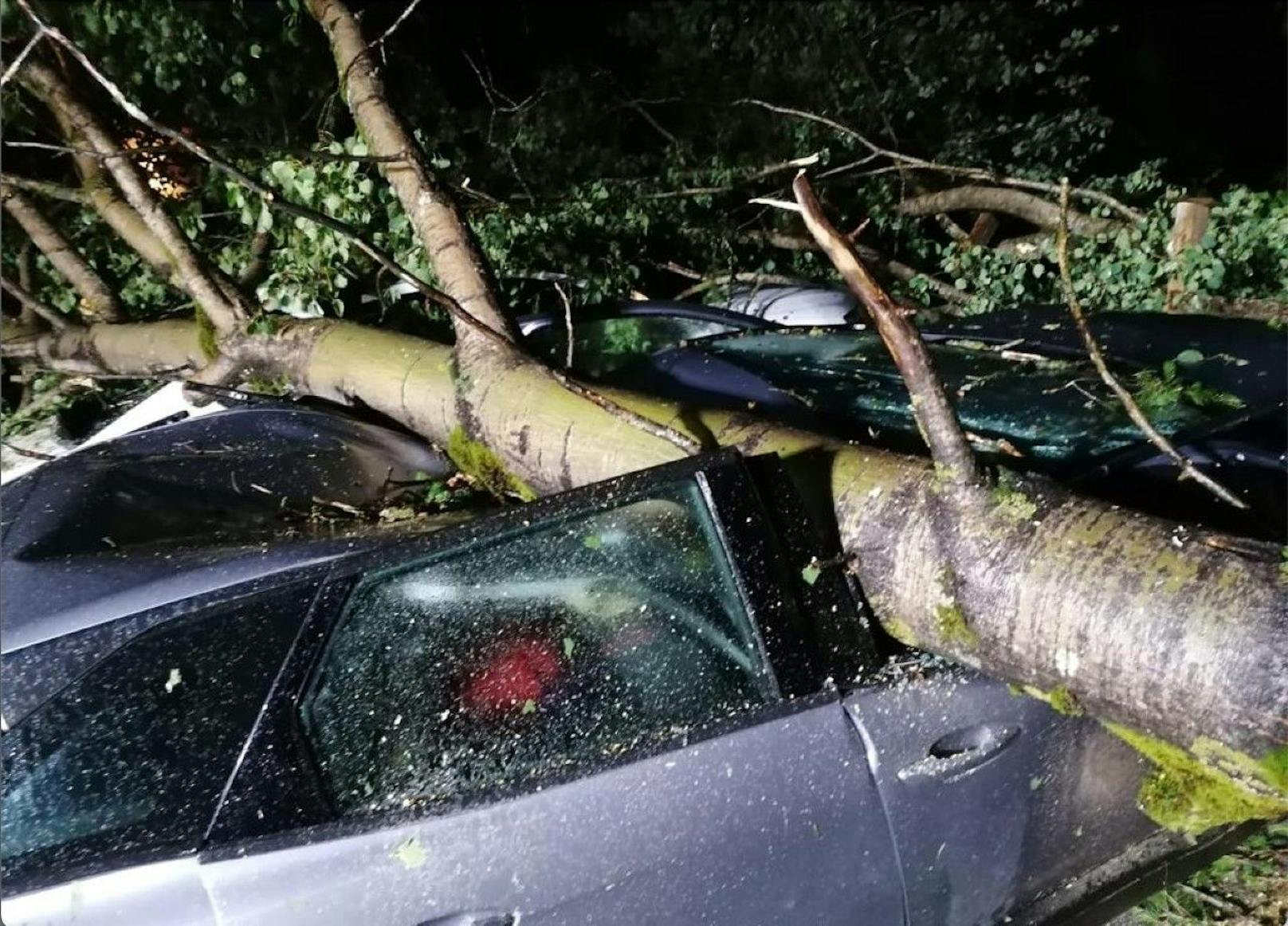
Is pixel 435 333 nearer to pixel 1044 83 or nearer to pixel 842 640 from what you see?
pixel 842 640

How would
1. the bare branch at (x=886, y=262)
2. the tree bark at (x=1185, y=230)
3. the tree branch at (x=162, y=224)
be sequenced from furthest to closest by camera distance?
1. the bare branch at (x=886, y=262)
2. the tree branch at (x=162, y=224)
3. the tree bark at (x=1185, y=230)

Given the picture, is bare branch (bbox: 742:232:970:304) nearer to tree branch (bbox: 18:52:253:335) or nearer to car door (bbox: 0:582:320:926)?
tree branch (bbox: 18:52:253:335)

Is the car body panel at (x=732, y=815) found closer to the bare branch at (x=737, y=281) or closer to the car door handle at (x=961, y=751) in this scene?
the car door handle at (x=961, y=751)

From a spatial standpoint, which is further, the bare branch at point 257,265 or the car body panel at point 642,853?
the bare branch at point 257,265

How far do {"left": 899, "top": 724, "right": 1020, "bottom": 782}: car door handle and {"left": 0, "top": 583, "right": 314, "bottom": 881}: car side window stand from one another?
43.1 inches

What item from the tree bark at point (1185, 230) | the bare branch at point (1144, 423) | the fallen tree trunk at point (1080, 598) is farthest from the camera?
the tree bark at point (1185, 230)

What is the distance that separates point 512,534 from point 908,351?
2.38ft

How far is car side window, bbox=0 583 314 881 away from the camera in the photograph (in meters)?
1.54

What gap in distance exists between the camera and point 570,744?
1.60 meters

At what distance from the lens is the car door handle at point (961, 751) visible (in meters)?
1.63

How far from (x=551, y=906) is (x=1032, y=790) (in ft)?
2.83

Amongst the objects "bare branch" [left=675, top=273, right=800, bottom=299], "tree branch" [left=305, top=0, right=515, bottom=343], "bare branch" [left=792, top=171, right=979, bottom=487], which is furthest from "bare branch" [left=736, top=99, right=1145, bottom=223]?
"bare branch" [left=792, top=171, right=979, bottom=487]

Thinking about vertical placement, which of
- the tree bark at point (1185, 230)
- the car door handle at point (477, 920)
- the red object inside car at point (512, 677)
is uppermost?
the tree bark at point (1185, 230)

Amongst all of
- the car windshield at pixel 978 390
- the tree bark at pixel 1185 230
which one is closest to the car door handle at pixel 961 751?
the car windshield at pixel 978 390
